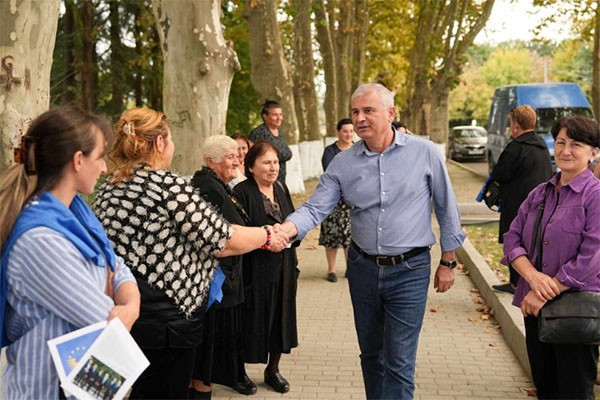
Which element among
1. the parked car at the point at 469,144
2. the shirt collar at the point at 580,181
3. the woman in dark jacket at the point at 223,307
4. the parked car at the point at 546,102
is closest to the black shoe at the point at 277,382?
the woman in dark jacket at the point at 223,307

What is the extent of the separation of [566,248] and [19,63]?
3586 mm

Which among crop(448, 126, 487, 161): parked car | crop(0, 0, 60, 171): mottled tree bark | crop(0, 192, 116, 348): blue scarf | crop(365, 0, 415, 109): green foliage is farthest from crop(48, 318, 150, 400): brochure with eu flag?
crop(448, 126, 487, 161): parked car

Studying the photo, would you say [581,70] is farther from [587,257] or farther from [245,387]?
[587,257]

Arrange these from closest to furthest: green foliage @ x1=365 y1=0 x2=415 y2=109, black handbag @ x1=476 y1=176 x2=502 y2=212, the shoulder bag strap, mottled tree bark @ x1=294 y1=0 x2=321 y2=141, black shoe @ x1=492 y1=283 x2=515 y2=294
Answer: the shoulder bag strap
black handbag @ x1=476 y1=176 x2=502 y2=212
black shoe @ x1=492 y1=283 x2=515 y2=294
mottled tree bark @ x1=294 y1=0 x2=321 y2=141
green foliage @ x1=365 y1=0 x2=415 y2=109

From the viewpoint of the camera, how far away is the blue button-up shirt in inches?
194

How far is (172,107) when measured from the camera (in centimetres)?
873

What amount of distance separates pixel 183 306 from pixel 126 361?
1.27 metres

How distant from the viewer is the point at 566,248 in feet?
14.9

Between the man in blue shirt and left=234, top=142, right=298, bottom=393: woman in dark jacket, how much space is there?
46.2 inches

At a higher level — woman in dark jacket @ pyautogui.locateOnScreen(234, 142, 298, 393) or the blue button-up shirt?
the blue button-up shirt

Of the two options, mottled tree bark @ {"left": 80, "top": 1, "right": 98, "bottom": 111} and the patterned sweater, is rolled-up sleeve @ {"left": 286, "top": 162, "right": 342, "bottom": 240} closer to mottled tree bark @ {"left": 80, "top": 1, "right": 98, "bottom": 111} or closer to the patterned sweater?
the patterned sweater

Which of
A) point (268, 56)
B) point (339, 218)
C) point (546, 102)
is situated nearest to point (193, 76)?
point (339, 218)

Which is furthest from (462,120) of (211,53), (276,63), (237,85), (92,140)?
(92,140)

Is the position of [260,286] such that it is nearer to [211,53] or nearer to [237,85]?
[211,53]
